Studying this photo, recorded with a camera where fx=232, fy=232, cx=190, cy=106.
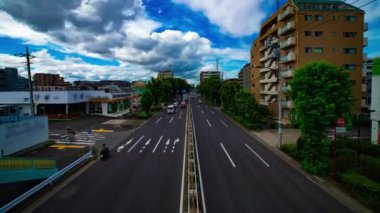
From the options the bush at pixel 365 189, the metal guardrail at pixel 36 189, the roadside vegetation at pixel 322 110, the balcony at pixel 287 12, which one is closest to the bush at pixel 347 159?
the roadside vegetation at pixel 322 110

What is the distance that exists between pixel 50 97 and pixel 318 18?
155ft

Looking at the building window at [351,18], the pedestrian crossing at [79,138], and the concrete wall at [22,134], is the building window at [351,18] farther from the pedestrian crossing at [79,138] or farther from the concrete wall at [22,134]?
the concrete wall at [22,134]

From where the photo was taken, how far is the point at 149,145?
2428 centimetres

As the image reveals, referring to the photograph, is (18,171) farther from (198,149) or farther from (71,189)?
(198,149)

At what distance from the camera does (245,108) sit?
34469 millimetres

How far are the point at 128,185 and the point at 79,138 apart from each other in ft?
54.7

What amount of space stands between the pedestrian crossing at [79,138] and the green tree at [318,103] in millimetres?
21007

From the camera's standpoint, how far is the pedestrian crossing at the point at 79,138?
25819mm

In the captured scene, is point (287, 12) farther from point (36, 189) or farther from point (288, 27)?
point (36, 189)

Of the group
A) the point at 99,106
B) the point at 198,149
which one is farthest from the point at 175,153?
the point at 99,106

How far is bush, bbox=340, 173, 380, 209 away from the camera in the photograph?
11318 mm

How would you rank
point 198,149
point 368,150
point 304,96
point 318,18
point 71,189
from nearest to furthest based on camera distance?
point 71,189
point 304,96
point 368,150
point 198,149
point 318,18

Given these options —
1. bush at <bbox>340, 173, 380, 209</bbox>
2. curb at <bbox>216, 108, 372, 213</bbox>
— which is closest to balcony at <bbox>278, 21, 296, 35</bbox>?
curb at <bbox>216, 108, 372, 213</bbox>

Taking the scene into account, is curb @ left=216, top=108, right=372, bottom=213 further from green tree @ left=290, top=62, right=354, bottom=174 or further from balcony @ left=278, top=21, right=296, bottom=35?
balcony @ left=278, top=21, right=296, bottom=35
